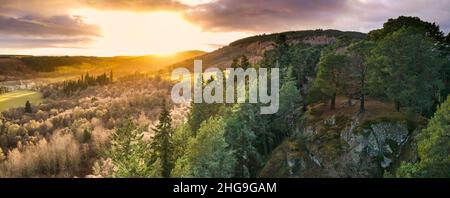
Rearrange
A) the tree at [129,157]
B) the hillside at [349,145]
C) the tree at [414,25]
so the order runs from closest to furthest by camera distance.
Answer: the tree at [129,157] < the hillside at [349,145] < the tree at [414,25]

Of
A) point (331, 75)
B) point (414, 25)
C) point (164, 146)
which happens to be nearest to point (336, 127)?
point (331, 75)

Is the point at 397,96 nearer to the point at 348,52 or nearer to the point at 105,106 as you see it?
the point at 348,52

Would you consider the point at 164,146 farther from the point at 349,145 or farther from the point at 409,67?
the point at 409,67

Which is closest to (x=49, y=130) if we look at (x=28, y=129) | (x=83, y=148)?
(x=28, y=129)

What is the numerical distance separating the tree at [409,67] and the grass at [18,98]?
10237cm

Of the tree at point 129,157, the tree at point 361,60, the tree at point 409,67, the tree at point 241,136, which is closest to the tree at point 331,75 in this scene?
the tree at point 361,60

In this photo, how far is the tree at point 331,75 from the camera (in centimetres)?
5984

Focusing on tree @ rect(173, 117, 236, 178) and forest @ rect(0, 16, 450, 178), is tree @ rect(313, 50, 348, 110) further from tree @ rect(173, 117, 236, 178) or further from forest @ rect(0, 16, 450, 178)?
tree @ rect(173, 117, 236, 178)

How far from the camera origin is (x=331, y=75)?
61688 mm

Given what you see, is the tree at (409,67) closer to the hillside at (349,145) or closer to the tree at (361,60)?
the hillside at (349,145)

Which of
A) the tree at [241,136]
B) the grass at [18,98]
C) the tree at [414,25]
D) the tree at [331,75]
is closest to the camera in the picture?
the tree at [241,136]

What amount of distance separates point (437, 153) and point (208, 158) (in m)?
22.1
